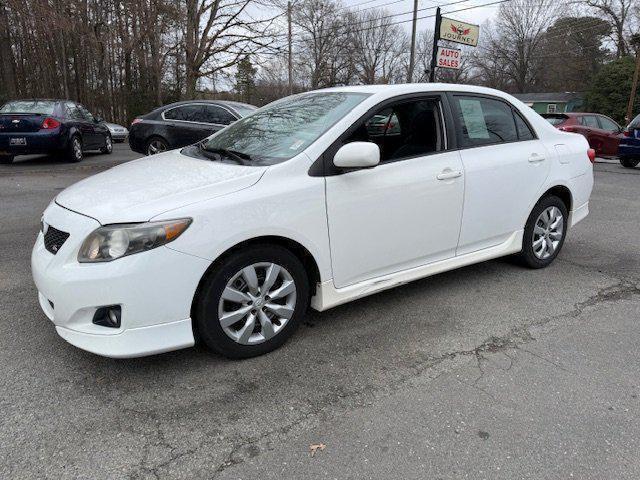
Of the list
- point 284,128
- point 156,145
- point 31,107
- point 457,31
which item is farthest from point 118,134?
point 284,128

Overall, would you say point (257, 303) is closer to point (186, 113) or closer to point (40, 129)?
point (186, 113)

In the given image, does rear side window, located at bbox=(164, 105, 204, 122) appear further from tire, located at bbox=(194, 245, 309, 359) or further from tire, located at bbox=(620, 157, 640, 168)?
tire, located at bbox=(620, 157, 640, 168)

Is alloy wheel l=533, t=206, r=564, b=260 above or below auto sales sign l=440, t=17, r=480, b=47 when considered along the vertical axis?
below

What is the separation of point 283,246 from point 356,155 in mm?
704

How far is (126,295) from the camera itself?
8.32 feet

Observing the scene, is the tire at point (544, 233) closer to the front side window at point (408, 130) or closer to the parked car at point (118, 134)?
the front side window at point (408, 130)

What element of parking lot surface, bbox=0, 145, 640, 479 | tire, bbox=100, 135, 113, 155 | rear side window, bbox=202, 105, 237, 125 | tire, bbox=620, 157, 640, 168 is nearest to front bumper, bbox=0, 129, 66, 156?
tire, bbox=100, 135, 113, 155

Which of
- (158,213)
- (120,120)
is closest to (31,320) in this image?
(158,213)

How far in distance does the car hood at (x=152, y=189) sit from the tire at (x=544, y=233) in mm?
2689

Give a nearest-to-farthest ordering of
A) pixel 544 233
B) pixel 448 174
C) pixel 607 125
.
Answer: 1. pixel 448 174
2. pixel 544 233
3. pixel 607 125

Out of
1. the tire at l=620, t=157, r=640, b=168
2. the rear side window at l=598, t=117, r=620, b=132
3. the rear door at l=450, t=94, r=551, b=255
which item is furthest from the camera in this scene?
the rear side window at l=598, t=117, r=620, b=132

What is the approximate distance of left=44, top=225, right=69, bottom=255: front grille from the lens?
280cm

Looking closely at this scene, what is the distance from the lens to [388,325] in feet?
11.5

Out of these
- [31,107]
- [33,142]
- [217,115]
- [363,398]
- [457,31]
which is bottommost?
[363,398]
